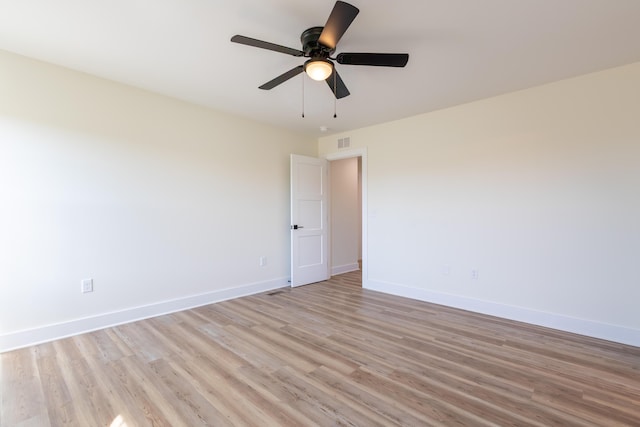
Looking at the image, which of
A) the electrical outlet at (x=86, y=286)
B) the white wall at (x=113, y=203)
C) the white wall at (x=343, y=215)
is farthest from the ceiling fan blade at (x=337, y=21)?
the white wall at (x=343, y=215)

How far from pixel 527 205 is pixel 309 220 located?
9.71ft

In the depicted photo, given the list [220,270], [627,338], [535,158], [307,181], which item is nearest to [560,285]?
[627,338]

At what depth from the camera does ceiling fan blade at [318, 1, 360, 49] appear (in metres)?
1.58

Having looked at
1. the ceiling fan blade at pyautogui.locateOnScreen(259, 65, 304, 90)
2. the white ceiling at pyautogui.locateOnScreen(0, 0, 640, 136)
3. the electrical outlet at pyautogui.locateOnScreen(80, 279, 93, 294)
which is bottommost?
the electrical outlet at pyautogui.locateOnScreen(80, 279, 93, 294)

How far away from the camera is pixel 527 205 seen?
3.18 m

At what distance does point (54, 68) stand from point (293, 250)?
3.39 meters

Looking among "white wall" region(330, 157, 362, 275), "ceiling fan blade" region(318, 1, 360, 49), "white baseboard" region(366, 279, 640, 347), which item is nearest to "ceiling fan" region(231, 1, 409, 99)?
"ceiling fan blade" region(318, 1, 360, 49)

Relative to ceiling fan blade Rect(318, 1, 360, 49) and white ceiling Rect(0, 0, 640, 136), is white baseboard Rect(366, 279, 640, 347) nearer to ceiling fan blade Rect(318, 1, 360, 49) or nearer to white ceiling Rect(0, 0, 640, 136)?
white ceiling Rect(0, 0, 640, 136)

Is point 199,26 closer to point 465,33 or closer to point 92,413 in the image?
point 465,33

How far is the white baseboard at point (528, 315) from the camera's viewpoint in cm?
269

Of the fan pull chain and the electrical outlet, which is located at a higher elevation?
the fan pull chain

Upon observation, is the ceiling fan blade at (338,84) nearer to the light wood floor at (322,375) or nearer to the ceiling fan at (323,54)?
the ceiling fan at (323,54)

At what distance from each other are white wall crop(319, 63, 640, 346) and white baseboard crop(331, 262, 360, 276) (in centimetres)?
135

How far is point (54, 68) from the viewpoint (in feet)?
8.97
